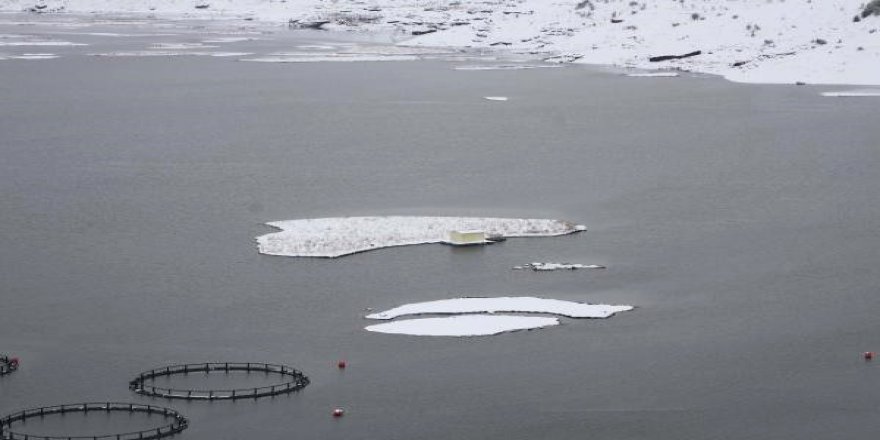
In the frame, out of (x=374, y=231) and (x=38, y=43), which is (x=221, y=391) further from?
(x=38, y=43)

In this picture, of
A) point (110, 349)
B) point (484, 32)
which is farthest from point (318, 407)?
point (484, 32)

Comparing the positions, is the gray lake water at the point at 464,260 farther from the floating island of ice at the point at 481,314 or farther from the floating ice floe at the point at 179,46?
the floating ice floe at the point at 179,46

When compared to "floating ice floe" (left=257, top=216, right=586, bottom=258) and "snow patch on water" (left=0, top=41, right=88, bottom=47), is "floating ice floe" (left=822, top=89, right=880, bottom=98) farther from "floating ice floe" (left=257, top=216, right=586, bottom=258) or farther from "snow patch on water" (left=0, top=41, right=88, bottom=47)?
"snow patch on water" (left=0, top=41, right=88, bottom=47)

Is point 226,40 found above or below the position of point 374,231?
below

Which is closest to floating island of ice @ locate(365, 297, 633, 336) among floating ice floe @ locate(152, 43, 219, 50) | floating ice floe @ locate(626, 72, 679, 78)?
floating ice floe @ locate(626, 72, 679, 78)

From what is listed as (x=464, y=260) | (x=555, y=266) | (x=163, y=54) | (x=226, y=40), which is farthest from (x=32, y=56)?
(x=555, y=266)

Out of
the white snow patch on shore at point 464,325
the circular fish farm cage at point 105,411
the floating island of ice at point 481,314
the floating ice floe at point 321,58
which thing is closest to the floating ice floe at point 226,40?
the floating ice floe at point 321,58
